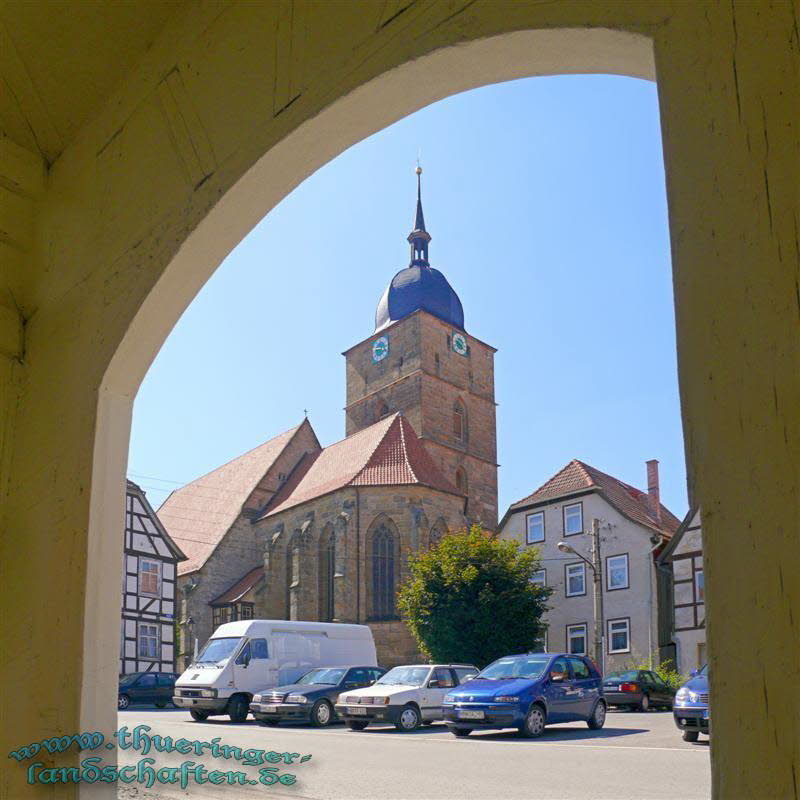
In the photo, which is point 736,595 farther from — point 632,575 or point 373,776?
point 632,575

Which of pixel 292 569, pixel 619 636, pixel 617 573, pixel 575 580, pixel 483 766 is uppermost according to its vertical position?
pixel 292 569

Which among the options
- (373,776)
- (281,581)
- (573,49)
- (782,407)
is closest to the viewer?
(782,407)

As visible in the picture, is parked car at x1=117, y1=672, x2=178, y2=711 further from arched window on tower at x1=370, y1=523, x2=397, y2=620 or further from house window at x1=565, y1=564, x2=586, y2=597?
house window at x1=565, y1=564, x2=586, y2=597

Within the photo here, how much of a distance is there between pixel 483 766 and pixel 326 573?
1206 inches

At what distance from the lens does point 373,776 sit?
834 cm

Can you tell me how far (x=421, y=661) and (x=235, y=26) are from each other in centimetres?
3327

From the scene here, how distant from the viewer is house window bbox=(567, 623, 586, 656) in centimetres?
3134

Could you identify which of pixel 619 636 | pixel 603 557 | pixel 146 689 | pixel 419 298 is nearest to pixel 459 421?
pixel 419 298

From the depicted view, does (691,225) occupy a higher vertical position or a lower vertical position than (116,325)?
lower

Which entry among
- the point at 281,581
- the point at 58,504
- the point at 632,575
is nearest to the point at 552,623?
the point at 632,575

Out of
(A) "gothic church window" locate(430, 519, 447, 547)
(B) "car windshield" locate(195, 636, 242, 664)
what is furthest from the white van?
(A) "gothic church window" locate(430, 519, 447, 547)

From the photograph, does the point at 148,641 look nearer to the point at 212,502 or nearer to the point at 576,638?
the point at 576,638

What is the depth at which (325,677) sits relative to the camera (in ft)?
56.7

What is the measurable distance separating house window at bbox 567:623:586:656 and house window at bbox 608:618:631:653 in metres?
1.37
